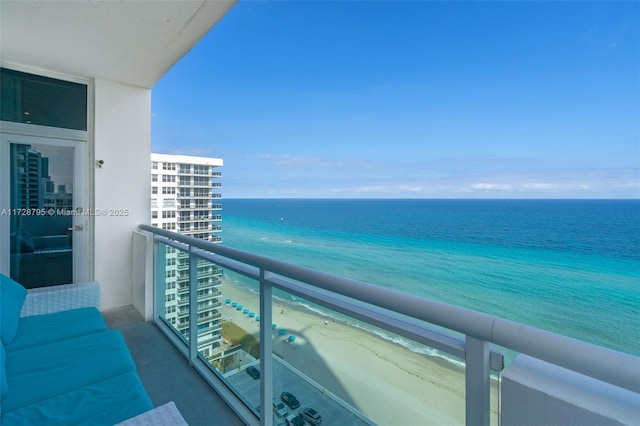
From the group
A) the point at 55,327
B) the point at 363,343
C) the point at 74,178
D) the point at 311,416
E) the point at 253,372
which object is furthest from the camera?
the point at 74,178

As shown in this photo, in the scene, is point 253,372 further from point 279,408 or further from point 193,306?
point 193,306

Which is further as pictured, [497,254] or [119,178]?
[497,254]

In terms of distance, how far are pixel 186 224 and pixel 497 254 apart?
2356cm

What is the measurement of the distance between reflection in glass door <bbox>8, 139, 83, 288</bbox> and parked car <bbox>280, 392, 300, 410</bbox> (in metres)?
3.13

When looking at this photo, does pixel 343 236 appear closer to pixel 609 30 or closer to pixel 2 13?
pixel 609 30

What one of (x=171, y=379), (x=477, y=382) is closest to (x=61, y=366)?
(x=171, y=379)

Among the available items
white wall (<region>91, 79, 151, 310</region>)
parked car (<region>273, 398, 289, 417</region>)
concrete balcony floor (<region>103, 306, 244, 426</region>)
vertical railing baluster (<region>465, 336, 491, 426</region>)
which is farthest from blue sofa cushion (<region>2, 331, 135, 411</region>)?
white wall (<region>91, 79, 151, 310</region>)

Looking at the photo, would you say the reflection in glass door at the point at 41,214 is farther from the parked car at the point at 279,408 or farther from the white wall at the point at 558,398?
the white wall at the point at 558,398

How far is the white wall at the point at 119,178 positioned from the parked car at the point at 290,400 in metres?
2.91

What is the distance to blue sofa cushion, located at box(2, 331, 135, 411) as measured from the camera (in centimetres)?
142

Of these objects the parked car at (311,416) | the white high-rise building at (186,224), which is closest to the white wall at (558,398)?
the parked car at (311,416)

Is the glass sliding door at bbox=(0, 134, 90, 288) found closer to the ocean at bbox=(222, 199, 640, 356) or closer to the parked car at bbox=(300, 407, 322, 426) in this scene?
the parked car at bbox=(300, 407, 322, 426)

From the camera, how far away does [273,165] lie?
3262 cm

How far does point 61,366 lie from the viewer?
1.62 meters
